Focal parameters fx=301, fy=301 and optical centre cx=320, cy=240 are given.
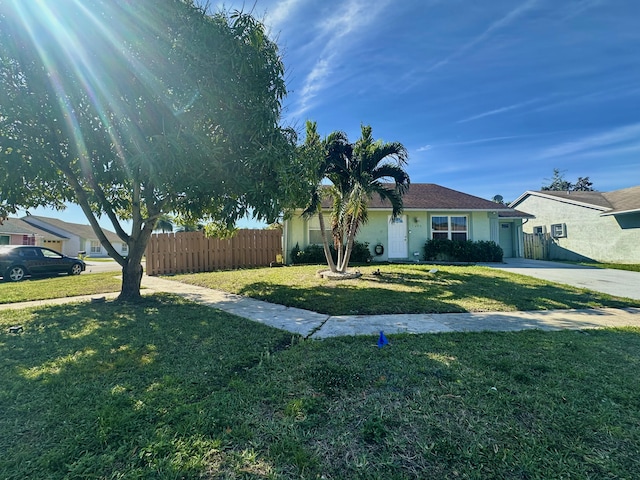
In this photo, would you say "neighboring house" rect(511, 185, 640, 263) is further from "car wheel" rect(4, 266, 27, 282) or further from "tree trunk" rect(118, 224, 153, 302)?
"car wheel" rect(4, 266, 27, 282)

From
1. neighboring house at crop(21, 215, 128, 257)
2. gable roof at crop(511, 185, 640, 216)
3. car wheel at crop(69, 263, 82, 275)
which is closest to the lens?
car wheel at crop(69, 263, 82, 275)

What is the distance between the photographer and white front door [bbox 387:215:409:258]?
600 inches

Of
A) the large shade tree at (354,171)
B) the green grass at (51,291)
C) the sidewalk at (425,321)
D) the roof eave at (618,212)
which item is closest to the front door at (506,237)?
the roof eave at (618,212)

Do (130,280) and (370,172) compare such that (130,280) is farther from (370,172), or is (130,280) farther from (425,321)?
(370,172)

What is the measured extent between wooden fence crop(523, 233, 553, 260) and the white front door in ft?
31.6

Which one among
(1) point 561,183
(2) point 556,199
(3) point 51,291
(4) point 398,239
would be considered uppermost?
(1) point 561,183

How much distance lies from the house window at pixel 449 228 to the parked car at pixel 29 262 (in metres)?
17.4

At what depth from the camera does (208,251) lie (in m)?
13.6

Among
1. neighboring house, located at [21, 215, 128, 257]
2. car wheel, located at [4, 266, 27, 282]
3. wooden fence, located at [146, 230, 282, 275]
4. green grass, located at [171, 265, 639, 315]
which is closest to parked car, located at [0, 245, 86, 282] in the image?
car wheel, located at [4, 266, 27, 282]

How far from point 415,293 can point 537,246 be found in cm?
1672

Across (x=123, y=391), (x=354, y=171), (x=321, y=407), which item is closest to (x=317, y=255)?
(x=354, y=171)

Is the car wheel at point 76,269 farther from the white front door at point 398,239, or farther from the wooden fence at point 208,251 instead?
the white front door at point 398,239

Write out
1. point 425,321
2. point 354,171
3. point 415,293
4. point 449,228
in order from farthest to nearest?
point 449,228 → point 354,171 → point 415,293 → point 425,321

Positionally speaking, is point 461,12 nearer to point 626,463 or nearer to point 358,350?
point 358,350
